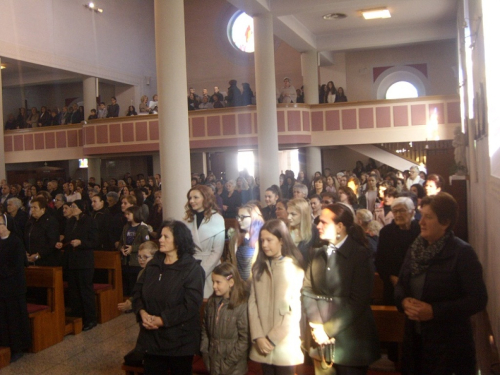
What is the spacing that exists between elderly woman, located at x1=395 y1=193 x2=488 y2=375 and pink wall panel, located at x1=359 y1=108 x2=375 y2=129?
13.1 meters

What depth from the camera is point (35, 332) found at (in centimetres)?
574

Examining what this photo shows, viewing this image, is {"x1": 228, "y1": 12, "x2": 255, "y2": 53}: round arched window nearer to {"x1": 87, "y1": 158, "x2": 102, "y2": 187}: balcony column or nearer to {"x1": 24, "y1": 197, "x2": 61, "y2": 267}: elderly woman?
{"x1": 87, "y1": 158, "x2": 102, "y2": 187}: balcony column

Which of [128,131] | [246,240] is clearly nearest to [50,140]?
[128,131]

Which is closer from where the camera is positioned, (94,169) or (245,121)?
(245,121)

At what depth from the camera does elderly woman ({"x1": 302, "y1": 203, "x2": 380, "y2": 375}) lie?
3172mm

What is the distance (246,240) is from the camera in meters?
4.93

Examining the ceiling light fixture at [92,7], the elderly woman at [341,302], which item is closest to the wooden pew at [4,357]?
the elderly woman at [341,302]

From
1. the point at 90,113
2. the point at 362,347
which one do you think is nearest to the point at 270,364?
the point at 362,347

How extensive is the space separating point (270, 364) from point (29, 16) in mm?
17118

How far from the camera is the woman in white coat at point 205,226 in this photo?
497 centimetres

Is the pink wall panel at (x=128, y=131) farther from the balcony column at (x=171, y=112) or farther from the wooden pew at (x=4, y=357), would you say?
the wooden pew at (x=4, y=357)

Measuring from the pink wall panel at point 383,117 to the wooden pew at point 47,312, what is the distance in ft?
38.3

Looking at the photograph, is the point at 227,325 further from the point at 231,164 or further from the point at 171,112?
the point at 231,164

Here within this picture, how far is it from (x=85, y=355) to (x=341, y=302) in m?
3.44
